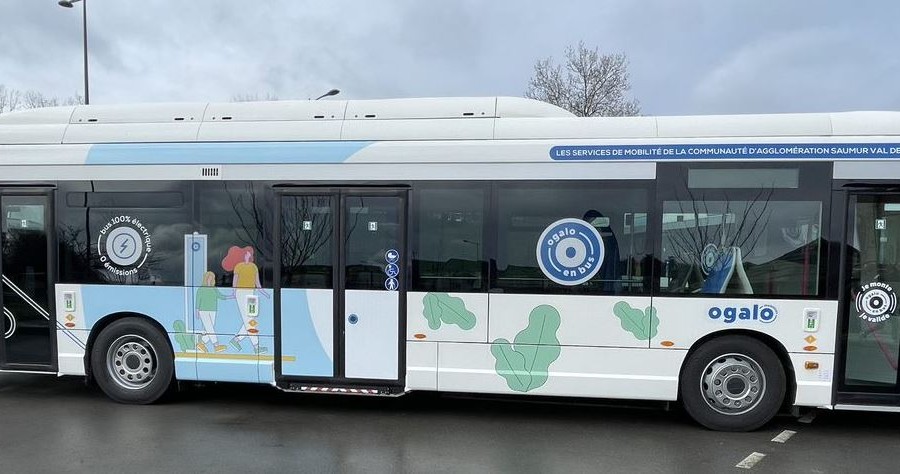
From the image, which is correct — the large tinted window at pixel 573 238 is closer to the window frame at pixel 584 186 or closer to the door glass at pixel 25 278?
the window frame at pixel 584 186

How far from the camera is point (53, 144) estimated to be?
668cm

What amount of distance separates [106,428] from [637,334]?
17.3 feet

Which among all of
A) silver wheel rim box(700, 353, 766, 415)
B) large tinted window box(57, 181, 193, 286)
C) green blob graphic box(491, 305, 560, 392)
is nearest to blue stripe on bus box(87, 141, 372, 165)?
large tinted window box(57, 181, 193, 286)

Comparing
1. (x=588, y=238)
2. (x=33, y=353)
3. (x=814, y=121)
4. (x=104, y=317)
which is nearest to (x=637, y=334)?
(x=588, y=238)

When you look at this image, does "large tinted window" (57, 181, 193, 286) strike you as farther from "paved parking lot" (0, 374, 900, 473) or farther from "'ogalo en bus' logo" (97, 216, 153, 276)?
"paved parking lot" (0, 374, 900, 473)

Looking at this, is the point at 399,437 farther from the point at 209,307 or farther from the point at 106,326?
the point at 106,326

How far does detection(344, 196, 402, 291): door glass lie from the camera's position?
6133 millimetres

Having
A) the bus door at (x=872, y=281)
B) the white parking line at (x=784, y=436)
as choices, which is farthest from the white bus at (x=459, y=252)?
the white parking line at (x=784, y=436)

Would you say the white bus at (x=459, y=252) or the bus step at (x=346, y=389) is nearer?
the white bus at (x=459, y=252)

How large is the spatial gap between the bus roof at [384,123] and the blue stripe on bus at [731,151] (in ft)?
0.43

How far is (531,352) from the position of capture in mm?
5938

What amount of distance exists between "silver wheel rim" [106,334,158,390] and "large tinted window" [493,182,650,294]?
12.9ft

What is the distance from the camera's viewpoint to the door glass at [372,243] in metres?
6.13

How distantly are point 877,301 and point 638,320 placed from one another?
2161mm
